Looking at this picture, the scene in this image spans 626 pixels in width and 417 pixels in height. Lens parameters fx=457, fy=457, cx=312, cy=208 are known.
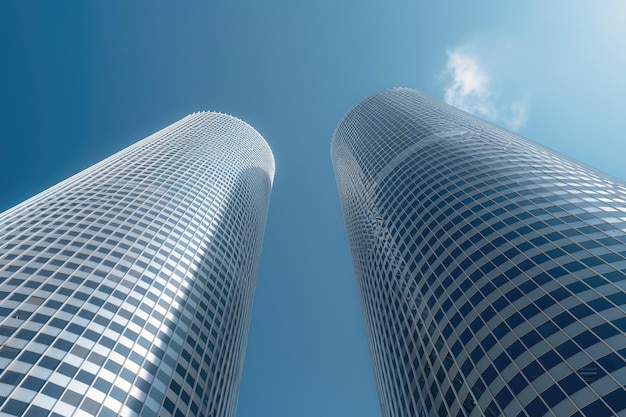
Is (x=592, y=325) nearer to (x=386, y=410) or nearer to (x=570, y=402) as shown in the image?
(x=570, y=402)

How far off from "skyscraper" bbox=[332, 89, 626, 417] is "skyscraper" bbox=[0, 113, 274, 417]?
89.2ft

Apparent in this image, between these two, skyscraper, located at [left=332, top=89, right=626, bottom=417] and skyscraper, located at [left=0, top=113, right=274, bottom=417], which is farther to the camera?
skyscraper, located at [left=0, top=113, right=274, bottom=417]

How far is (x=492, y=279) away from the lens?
49.9m

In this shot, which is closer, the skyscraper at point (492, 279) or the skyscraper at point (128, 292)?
the skyscraper at point (492, 279)

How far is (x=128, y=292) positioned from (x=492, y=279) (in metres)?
43.0

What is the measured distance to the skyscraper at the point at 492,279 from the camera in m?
36.7

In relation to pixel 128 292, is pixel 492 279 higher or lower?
higher

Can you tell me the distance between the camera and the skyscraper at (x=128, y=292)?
42281 millimetres

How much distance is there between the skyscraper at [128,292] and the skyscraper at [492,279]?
27.2 metres

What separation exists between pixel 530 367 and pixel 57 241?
59.0 m

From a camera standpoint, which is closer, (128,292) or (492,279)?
(492,279)

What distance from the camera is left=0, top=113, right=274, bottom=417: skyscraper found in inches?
1665

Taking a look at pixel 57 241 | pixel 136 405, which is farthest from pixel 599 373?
pixel 57 241

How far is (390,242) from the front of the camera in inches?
3061
